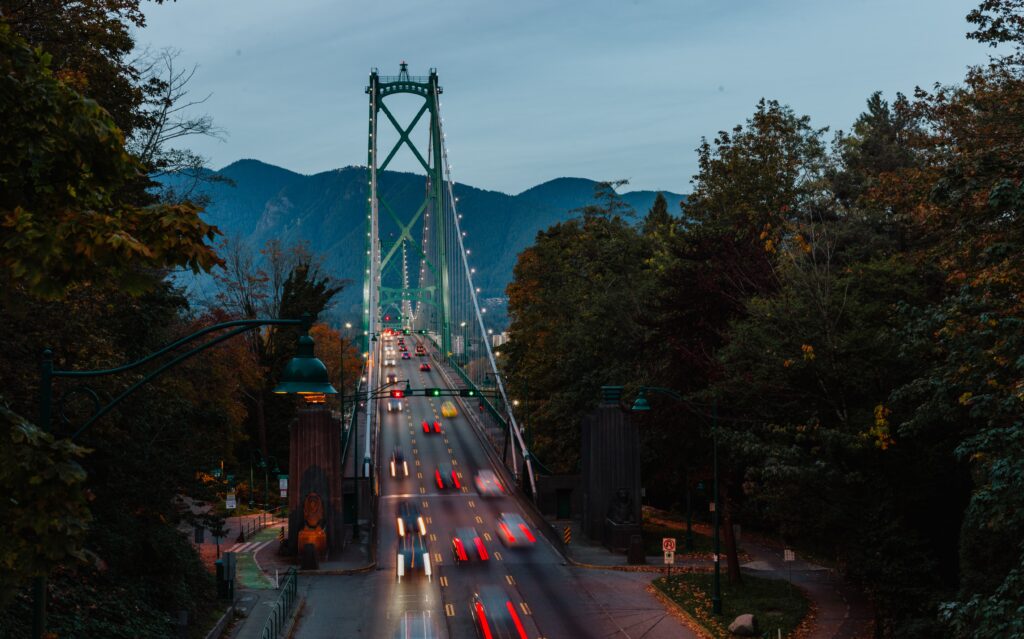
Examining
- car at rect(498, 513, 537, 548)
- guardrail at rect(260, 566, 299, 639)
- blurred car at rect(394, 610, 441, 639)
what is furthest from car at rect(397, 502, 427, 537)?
blurred car at rect(394, 610, 441, 639)

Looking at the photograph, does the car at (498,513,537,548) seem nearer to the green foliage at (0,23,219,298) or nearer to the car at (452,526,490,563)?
the car at (452,526,490,563)

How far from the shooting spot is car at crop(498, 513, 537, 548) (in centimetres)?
5116

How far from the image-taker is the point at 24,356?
21.3 m

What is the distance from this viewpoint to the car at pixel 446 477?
71938mm

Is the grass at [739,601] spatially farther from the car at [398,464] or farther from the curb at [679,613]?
the car at [398,464]

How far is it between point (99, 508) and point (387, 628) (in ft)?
32.8

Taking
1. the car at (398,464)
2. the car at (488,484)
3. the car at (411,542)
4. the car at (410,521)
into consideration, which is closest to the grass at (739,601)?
the car at (411,542)

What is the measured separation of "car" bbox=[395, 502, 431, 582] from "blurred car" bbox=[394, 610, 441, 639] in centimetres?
712

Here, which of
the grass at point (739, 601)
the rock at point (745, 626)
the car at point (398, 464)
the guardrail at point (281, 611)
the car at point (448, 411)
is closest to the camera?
the guardrail at point (281, 611)

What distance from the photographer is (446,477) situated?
74.8m

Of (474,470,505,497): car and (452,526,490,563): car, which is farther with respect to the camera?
(474,470,505,497): car

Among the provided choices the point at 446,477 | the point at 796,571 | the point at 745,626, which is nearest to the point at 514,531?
the point at 796,571

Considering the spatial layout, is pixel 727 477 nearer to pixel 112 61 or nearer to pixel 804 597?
pixel 804 597

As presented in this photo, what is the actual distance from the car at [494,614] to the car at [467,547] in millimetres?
7117
